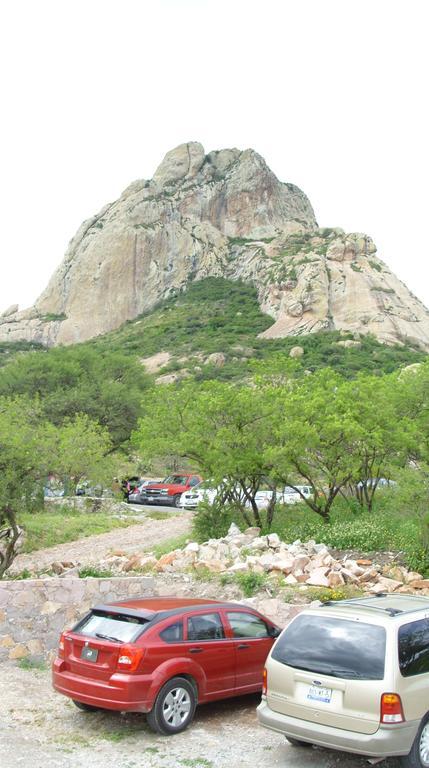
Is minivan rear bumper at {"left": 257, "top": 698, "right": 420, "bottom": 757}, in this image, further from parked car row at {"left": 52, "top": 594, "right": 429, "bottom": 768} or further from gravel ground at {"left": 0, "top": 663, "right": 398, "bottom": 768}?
gravel ground at {"left": 0, "top": 663, "right": 398, "bottom": 768}

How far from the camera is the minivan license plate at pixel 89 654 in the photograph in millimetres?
7207

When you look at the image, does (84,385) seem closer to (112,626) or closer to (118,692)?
(112,626)

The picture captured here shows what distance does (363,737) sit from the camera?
5797mm

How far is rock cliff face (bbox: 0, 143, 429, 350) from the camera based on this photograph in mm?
90062

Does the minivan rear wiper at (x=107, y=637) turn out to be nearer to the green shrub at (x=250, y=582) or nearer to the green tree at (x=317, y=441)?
the green shrub at (x=250, y=582)

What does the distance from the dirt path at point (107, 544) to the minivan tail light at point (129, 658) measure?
12.4 meters

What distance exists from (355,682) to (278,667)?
821mm

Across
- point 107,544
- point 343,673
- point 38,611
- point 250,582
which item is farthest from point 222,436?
point 343,673

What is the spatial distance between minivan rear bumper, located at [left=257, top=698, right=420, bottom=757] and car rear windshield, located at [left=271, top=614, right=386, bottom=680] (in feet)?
1.40

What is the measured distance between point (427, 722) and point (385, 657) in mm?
754

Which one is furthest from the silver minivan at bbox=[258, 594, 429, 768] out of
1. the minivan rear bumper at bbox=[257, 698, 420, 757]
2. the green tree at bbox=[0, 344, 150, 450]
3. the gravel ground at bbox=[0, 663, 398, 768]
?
the green tree at bbox=[0, 344, 150, 450]

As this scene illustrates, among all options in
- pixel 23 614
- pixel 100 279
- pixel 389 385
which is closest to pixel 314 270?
pixel 100 279

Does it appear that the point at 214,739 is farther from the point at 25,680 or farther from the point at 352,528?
the point at 352,528

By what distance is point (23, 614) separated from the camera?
384 inches
